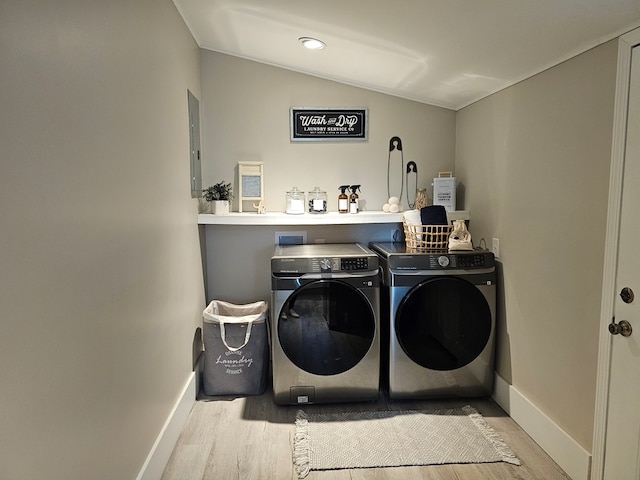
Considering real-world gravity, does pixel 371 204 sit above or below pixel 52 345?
above

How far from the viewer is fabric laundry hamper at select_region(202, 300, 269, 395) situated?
9.19 feet

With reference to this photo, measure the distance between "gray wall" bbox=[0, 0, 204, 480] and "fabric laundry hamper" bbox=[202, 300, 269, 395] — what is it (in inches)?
20.5

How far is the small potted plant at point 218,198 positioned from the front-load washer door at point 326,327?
2.79ft

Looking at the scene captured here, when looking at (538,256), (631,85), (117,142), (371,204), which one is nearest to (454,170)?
(371,204)

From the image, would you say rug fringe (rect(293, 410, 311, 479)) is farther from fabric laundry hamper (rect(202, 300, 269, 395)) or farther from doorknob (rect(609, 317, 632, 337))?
doorknob (rect(609, 317, 632, 337))

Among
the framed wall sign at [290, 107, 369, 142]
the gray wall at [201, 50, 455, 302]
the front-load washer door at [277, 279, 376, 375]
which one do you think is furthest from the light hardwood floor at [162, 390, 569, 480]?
the framed wall sign at [290, 107, 369, 142]

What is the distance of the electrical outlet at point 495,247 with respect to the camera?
2713 mm

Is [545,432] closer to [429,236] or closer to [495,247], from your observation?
[495,247]

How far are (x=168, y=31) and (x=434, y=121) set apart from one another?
→ 2013mm

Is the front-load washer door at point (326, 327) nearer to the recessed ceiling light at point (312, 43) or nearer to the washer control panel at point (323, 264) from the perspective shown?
the washer control panel at point (323, 264)

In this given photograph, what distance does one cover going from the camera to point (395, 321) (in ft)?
8.77

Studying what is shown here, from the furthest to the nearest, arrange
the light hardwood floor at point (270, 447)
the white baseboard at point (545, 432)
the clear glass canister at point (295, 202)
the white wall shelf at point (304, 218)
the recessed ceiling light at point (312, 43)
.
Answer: the clear glass canister at point (295, 202) < the white wall shelf at point (304, 218) < the recessed ceiling light at point (312, 43) < the light hardwood floor at point (270, 447) < the white baseboard at point (545, 432)

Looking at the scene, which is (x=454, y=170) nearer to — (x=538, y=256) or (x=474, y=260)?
(x=474, y=260)

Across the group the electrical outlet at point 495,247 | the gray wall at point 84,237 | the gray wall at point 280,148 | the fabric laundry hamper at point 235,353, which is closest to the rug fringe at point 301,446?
the fabric laundry hamper at point 235,353
